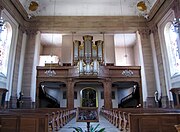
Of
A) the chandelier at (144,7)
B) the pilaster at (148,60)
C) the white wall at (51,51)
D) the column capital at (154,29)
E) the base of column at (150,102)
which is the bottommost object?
the base of column at (150,102)

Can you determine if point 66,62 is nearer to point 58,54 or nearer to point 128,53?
point 58,54

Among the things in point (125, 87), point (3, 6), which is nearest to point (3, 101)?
point (3, 6)

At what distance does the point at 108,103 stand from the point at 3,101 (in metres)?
6.97

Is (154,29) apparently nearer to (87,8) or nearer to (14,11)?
(87,8)

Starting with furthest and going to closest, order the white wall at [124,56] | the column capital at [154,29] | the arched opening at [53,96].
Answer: the white wall at [124,56]
the arched opening at [53,96]
the column capital at [154,29]

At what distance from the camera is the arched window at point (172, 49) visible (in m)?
11.0

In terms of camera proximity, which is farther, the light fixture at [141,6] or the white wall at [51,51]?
the white wall at [51,51]

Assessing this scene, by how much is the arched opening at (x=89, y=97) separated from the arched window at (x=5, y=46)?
794 centimetres

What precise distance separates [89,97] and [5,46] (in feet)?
29.5

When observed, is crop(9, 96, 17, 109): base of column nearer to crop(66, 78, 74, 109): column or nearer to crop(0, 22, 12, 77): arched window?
crop(0, 22, 12, 77): arched window

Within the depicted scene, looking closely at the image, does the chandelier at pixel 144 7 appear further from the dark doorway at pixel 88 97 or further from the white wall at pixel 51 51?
the white wall at pixel 51 51

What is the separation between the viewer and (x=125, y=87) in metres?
17.8

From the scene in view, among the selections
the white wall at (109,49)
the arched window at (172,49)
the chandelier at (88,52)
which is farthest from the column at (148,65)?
the white wall at (109,49)

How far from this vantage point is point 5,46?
11250mm
